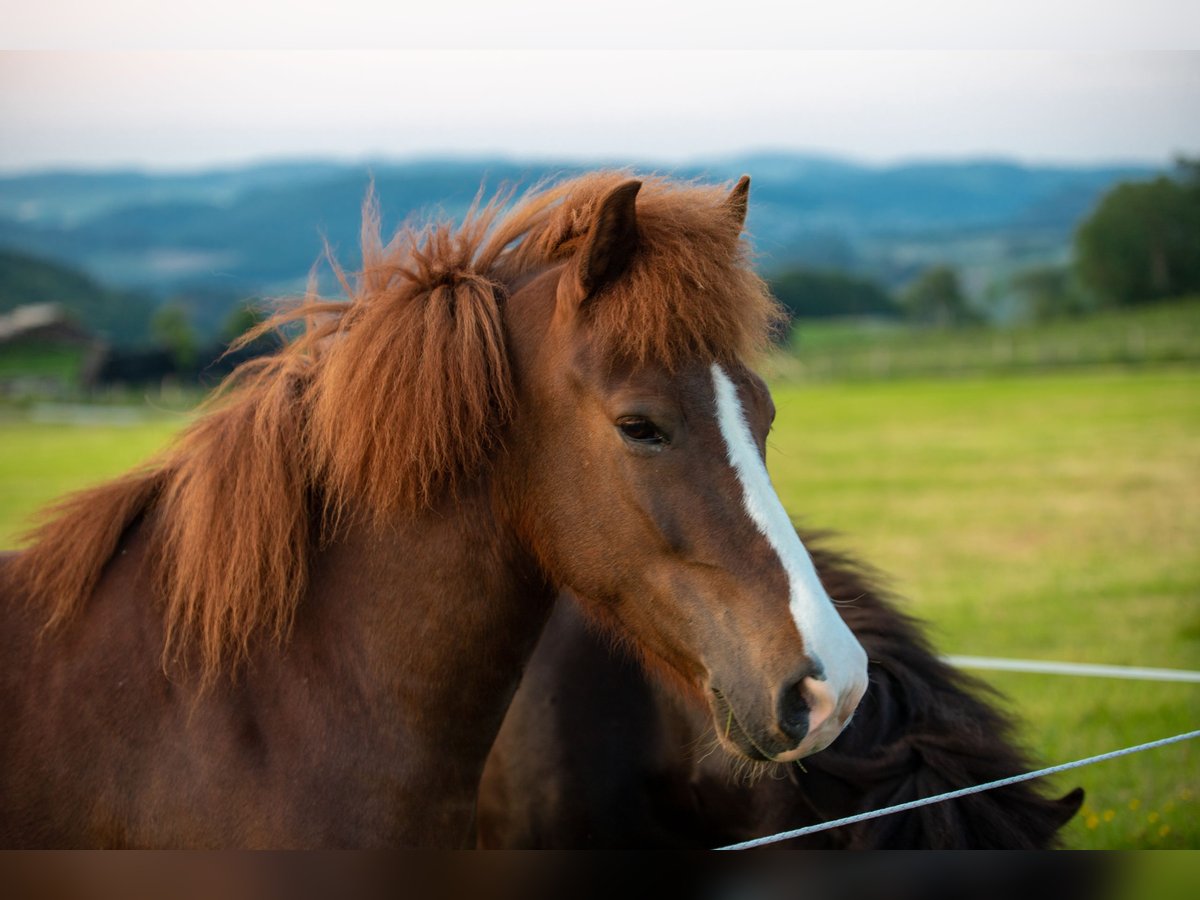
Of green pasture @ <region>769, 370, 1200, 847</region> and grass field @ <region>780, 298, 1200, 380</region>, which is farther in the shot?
grass field @ <region>780, 298, 1200, 380</region>

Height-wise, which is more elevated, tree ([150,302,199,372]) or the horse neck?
the horse neck

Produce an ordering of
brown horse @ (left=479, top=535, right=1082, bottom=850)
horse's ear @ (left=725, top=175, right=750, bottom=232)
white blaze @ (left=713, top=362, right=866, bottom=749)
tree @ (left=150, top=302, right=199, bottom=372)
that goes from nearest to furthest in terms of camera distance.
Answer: white blaze @ (left=713, top=362, right=866, bottom=749), horse's ear @ (left=725, top=175, right=750, bottom=232), brown horse @ (left=479, top=535, right=1082, bottom=850), tree @ (left=150, top=302, right=199, bottom=372)

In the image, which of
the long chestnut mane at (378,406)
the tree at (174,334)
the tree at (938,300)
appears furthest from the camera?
the tree at (174,334)

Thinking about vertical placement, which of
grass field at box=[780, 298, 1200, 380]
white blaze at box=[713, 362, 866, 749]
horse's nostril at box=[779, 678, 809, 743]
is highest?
white blaze at box=[713, 362, 866, 749]

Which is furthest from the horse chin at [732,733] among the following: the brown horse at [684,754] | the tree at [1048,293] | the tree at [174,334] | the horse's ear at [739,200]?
the tree at [174,334]

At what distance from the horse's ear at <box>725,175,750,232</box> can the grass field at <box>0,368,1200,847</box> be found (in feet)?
2.92

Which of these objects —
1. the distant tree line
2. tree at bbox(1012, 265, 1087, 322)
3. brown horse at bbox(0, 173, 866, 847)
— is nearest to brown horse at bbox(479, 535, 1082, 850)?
brown horse at bbox(0, 173, 866, 847)

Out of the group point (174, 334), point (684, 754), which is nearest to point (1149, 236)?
point (684, 754)

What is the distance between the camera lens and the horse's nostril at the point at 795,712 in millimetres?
1734

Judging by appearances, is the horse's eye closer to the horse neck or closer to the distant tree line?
the horse neck

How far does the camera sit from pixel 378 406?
6.52ft

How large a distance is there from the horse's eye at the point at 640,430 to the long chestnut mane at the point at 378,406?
4.6 inches

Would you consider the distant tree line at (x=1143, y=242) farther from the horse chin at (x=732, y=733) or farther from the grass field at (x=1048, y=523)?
the horse chin at (x=732, y=733)

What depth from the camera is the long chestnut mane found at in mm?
1948
